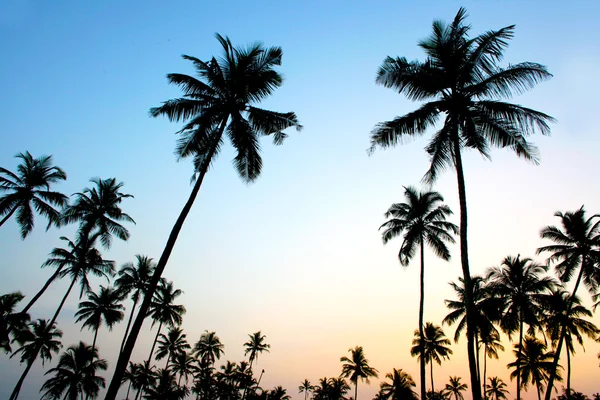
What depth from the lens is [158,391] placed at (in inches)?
2071

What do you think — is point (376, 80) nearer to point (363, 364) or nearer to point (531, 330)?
point (531, 330)

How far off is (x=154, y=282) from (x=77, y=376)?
43348 millimetres

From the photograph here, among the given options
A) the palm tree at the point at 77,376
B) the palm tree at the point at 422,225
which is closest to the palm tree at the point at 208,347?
the palm tree at the point at 77,376

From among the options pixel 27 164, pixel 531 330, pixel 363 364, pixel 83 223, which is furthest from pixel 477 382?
pixel 363 364

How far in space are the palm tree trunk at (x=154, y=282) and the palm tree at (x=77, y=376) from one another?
39432mm

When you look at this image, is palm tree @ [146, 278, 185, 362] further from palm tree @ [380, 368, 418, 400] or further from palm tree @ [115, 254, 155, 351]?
palm tree @ [380, 368, 418, 400]

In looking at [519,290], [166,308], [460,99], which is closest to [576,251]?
[519,290]

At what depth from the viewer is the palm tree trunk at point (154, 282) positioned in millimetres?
11523

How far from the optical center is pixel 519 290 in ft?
101

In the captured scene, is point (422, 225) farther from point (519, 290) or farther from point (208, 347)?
point (208, 347)

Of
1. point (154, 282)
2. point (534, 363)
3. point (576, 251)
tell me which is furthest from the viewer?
point (534, 363)

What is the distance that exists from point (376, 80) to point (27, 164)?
25.1 m

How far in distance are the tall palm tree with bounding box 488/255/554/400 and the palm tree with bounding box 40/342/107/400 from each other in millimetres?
45168

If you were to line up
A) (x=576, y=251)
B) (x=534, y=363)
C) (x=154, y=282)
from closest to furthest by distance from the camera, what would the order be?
(x=154, y=282) < (x=576, y=251) < (x=534, y=363)
